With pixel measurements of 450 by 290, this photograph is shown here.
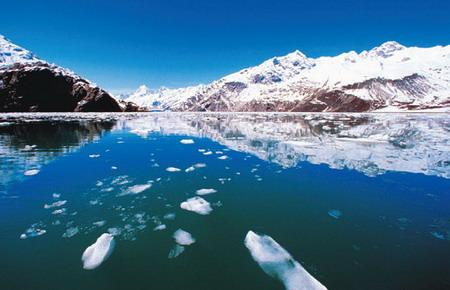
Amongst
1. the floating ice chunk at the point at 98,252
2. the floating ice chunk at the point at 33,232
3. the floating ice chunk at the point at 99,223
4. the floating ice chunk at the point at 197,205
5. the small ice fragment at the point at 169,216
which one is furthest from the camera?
the floating ice chunk at the point at 197,205

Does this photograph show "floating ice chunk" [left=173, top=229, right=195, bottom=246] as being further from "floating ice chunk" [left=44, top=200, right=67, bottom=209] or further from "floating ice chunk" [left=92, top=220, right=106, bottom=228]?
"floating ice chunk" [left=44, top=200, right=67, bottom=209]

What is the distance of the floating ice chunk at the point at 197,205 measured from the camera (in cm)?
688

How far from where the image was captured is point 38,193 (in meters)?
8.09

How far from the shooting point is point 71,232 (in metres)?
5.62

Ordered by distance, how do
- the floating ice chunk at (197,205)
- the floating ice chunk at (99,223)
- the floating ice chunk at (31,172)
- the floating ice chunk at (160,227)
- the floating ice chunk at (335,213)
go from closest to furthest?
the floating ice chunk at (160,227)
the floating ice chunk at (99,223)
the floating ice chunk at (335,213)
the floating ice chunk at (197,205)
the floating ice chunk at (31,172)

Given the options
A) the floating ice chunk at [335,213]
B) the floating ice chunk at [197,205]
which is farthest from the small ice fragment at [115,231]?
the floating ice chunk at [335,213]

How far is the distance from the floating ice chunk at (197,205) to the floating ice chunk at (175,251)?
173 cm

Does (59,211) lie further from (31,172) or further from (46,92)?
(46,92)

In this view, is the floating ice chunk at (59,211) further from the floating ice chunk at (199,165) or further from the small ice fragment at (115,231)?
the floating ice chunk at (199,165)

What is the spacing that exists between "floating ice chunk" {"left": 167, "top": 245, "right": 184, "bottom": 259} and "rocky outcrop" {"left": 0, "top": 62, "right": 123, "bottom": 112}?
160 m

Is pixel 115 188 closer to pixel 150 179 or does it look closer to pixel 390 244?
pixel 150 179

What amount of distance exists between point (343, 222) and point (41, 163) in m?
13.6

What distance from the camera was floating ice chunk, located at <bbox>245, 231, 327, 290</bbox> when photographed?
398 cm

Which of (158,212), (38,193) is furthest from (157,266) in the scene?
(38,193)
